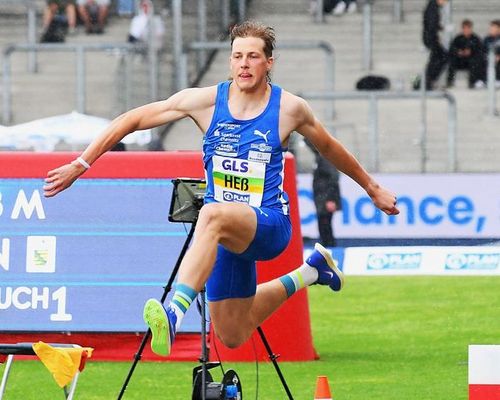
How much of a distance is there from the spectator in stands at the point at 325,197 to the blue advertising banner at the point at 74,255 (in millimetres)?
9199

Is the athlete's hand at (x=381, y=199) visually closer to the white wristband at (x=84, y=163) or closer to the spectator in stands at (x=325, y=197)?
the white wristband at (x=84, y=163)

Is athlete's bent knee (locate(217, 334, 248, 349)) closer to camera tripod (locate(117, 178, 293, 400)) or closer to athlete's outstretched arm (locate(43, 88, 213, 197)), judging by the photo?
camera tripod (locate(117, 178, 293, 400))

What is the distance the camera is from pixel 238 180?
8.76 metres

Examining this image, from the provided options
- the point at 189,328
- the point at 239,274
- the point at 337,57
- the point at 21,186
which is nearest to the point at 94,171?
the point at 21,186

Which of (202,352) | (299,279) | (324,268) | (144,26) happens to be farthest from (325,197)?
(202,352)

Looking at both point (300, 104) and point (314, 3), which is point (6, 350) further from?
point (314, 3)

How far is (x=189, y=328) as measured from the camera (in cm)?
1208

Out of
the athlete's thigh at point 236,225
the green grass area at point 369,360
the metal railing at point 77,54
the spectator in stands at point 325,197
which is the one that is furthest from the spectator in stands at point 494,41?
the athlete's thigh at point 236,225

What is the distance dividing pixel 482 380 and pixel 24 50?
58.1ft

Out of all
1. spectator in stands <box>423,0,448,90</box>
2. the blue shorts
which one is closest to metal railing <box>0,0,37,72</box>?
spectator in stands <box>423,0,448,90</box>

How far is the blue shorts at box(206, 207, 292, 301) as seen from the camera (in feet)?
28.4

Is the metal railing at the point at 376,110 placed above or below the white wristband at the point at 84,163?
below

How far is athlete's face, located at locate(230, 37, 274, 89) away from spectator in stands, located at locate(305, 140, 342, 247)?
1253 cm

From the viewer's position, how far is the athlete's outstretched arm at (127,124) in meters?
8.77
